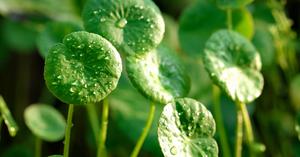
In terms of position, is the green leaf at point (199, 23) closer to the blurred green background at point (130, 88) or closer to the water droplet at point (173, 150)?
the blurred green background at point (130, 88)

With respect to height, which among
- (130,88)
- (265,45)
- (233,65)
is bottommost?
(130,88)

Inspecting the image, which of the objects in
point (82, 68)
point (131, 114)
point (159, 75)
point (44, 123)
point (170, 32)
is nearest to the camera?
point (82, 68)

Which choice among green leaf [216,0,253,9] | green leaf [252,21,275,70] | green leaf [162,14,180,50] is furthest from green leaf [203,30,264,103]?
green leaf [162,14,180,50]

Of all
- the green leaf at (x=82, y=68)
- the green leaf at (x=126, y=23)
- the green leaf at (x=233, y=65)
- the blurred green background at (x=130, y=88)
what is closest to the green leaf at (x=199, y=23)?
the blurred green background at (x=130, y=88)

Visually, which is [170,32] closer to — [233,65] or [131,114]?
[131,114]

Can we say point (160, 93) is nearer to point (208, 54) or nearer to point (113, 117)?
point (208, 54)

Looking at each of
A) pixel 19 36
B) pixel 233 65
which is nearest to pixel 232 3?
pixel 233 65
